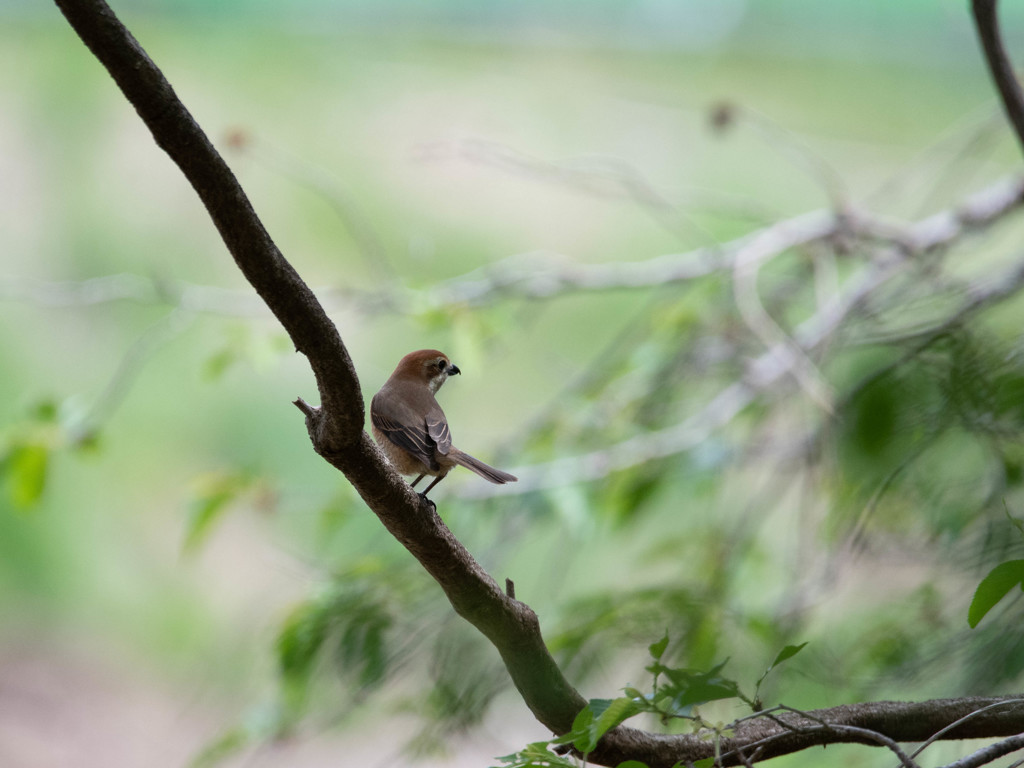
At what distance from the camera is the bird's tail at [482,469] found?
173 centimetres

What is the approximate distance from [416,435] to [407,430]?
0.02m

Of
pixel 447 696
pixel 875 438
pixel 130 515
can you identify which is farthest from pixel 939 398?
pixel 130 515

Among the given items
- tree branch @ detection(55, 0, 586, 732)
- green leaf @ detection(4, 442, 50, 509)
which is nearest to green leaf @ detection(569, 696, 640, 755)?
tree branch @ detection(55, 0, 586, 732)

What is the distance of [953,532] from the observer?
2051 millimetres

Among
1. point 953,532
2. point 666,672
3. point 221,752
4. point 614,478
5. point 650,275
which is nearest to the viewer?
point 666,672

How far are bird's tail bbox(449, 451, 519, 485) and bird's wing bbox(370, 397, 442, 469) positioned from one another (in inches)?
2.5

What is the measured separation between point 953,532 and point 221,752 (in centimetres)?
208

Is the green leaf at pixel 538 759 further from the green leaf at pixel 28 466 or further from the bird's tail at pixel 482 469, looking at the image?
the green leaf at pixel 28 466

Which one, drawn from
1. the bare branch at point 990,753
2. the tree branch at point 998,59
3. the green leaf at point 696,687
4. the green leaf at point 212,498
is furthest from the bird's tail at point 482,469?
the green leaf at point 212,498

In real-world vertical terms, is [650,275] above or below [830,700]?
above

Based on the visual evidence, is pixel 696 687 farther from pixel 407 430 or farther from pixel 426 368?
pixel 426 368

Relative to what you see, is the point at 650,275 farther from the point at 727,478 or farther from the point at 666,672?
the point at 666,672

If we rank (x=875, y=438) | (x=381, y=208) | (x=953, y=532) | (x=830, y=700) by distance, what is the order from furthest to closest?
(x=381, y=208) → (x=830, y=700) → (x=953, y=532) → (x=875, y=438)

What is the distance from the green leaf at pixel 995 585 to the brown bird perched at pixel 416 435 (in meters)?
0.90
